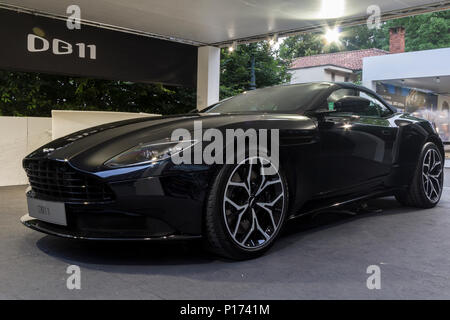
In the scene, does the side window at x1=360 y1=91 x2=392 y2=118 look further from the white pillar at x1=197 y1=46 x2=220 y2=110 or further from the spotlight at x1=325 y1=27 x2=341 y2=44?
the white pillar at x1=197 y1=46 x2=220 y2=110

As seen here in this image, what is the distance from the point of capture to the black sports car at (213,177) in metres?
2.24

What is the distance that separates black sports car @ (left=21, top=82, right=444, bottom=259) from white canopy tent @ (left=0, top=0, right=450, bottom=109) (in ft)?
9.14

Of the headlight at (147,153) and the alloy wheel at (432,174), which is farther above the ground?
the headlight at (147,153)

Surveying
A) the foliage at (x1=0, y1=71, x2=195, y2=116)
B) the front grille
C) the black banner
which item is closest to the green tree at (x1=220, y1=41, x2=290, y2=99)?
the foliage at (x1=0, y1=71, x2=195, y2=116)

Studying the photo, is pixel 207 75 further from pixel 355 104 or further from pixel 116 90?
pixel 355 104

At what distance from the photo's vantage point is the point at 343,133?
318 centimetres

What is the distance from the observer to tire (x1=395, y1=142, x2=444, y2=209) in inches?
162

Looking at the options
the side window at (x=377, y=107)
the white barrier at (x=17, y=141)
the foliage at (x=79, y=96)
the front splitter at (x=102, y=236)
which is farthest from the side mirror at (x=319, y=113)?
the foliage at (x=79, y=96)

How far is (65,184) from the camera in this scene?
7.62ft

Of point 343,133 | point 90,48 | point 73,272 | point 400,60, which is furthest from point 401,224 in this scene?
point 400,60

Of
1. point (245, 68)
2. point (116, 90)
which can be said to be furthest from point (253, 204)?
point (245, 68)

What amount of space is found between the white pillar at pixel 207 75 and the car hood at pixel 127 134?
534cm

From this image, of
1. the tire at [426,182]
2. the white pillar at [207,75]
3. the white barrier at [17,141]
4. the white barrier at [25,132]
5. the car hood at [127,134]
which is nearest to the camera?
the car hood at [127,134]

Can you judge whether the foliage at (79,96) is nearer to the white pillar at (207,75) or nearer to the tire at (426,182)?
the white pillar at (207,75)
